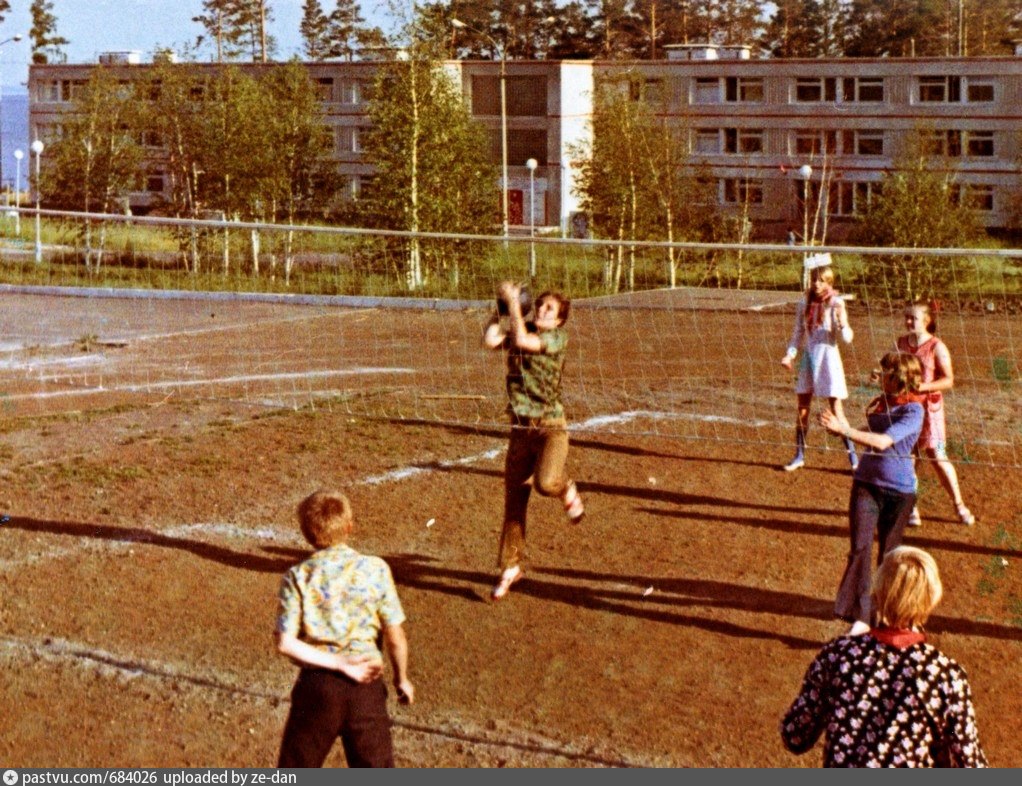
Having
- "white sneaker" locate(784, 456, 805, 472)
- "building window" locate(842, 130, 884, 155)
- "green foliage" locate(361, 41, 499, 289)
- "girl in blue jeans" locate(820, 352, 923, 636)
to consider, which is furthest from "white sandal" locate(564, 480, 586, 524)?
"building window" locate(842, 130, 884, 155)

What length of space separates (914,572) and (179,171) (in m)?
51.3

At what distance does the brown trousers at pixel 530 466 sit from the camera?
31.4 feet

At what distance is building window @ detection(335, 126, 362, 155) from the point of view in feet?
262

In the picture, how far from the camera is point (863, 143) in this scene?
71.8 m

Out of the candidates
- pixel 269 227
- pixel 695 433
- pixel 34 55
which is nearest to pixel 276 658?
pixel 269 227

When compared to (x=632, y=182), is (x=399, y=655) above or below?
below

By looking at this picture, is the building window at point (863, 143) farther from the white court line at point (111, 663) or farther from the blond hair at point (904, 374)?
the white court line at point (111, 663)

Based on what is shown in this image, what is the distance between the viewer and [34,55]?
95.9 metres

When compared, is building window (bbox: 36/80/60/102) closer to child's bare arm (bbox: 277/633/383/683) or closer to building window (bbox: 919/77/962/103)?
building window (bbox: 919/77/962/103)

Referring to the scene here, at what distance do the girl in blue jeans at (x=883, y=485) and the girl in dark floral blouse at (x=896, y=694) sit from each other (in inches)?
144

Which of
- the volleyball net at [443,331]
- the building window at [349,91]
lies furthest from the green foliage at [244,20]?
the volleyball net at [443,331]

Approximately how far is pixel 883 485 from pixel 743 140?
222 ft

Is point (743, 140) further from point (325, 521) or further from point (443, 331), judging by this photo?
point (325, 521)

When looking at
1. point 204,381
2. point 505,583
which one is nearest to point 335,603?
point 505,583
